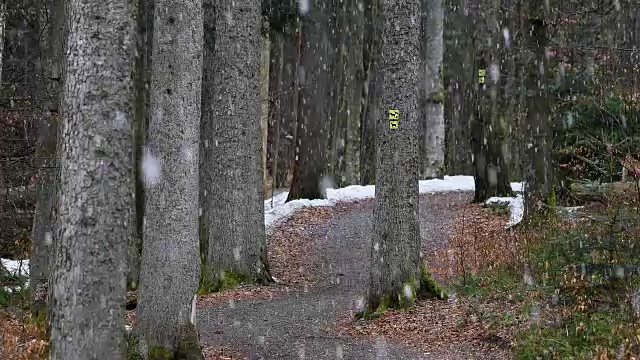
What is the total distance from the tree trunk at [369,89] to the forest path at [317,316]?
15.1 metres

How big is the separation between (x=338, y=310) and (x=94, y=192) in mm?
6674

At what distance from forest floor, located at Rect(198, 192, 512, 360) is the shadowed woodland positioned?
0.06m

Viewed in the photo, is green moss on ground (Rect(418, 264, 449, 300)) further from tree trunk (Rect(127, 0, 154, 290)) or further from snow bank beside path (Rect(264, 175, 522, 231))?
snow bank beside path (Rect(264, 175, 522, 231))

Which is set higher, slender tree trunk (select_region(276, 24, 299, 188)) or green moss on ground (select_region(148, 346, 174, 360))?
slender tree trunk (select_region(276, 24, 299, 188))

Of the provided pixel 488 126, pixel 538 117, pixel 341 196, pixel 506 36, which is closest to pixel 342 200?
pixel 341 196

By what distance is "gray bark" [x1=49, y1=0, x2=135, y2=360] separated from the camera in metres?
5.62

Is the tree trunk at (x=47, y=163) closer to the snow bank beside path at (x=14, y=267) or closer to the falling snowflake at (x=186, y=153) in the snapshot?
the falling snowflake at (x=186, y=153)

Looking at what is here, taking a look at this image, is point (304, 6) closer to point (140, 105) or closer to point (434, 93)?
point (140, 105)

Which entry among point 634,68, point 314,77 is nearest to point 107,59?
point 634,68

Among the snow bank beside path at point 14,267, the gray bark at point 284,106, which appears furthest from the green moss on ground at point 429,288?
the gray bark at point 284,106

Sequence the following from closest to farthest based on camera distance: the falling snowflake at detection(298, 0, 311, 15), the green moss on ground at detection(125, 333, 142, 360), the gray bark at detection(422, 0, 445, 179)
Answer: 1. the green moss on ground at detection(125, 333, 142, 360)
2. the falling snowflake at detection(298, 0, 311, 15)
3. the gray bark at detection(422, 0, 445, 179)

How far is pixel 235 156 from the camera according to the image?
44.1 ft

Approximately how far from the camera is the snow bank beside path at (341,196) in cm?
2035

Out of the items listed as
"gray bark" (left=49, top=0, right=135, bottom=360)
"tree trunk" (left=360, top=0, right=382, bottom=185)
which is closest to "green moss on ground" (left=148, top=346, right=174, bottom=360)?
"gray bark" (left=49, top=0, right=135, bottom=360)
